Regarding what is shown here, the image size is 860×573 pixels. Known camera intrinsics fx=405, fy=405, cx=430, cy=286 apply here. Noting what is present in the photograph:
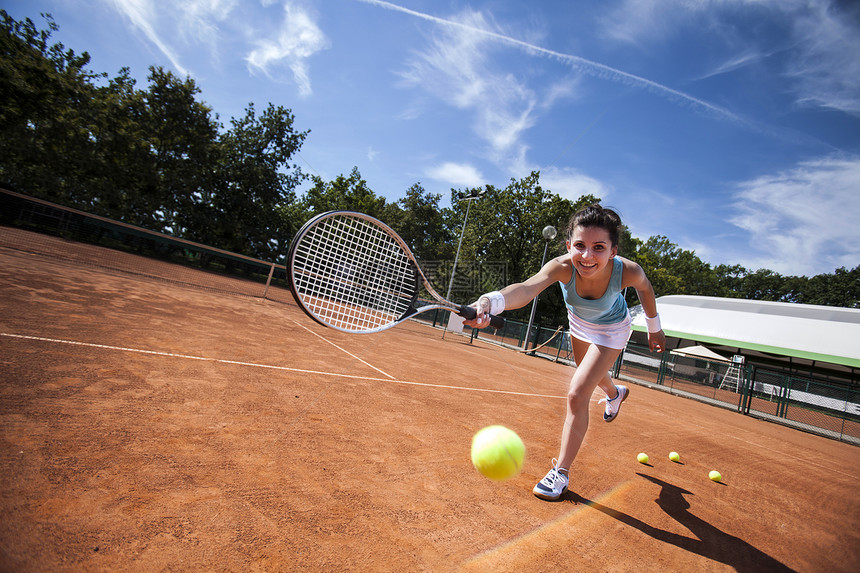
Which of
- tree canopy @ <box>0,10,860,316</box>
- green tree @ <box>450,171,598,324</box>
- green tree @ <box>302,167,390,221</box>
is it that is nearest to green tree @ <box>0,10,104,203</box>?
tree canopy @ <box>0,10,860,316</box>

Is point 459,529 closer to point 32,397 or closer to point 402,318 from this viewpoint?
point 402,318

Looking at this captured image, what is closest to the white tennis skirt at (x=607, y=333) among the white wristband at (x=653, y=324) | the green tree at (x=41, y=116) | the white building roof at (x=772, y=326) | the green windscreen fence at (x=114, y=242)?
the white wristband at (x=653, y=324)

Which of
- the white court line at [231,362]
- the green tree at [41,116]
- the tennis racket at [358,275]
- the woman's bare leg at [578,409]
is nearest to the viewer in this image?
the woman's bare leg at [578,409]

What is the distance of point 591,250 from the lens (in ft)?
9.34

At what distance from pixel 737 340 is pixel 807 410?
14019 mm

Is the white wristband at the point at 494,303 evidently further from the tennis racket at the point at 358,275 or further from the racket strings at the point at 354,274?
the racket strings at the point at 354,274

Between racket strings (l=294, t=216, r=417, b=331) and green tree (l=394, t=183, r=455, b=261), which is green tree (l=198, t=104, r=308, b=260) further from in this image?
racket strings (l=294, t=216, r=417, b=331)

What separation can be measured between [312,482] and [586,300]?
2.37m

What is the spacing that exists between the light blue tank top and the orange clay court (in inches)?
52.8

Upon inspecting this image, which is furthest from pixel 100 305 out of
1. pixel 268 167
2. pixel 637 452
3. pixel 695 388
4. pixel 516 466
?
pixel 268 167

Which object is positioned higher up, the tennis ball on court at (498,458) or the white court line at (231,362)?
the tennis ball on court at (498,458)

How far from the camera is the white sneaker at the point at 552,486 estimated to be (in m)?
2.77

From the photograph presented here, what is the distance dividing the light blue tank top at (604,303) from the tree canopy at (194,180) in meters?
26.4

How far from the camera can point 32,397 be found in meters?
2.78
